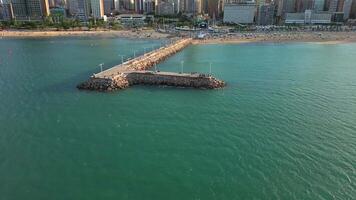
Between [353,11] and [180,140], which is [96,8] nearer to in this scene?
[353,11]

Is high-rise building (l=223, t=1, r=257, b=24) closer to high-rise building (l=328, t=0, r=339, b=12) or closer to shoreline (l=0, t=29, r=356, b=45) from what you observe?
high-rise building (l=328, t=0, r=339, b=12)

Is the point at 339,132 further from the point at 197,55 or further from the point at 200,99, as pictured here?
the point at 197,55

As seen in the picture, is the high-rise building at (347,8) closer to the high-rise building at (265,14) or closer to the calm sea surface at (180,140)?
the high-rise building at (265,14)

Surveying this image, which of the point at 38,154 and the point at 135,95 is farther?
the point at 135,95

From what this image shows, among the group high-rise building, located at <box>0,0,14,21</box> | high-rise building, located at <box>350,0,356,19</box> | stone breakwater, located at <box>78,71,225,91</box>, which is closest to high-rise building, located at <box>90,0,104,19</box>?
high-rise building, located at <box>0,0,14,21</box>

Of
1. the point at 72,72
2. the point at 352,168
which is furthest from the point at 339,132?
the point at 72,72

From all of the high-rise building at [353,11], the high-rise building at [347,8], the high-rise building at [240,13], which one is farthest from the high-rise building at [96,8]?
the high-rise building at [353,11]
